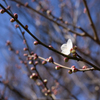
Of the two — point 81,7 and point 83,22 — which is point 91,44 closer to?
point 83,22

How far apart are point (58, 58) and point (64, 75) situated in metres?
0.81

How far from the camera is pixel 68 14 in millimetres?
4367

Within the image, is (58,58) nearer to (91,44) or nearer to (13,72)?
(91,44)

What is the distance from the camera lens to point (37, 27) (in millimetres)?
3982

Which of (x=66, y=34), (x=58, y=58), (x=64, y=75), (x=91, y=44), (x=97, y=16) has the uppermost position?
(x=97, y=16)

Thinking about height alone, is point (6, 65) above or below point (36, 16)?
below

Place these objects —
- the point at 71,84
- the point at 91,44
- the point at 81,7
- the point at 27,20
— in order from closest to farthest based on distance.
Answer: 1. the point at 27,20
2. the point at 81,7
3. the point at 91,44
4. the point at 71,84

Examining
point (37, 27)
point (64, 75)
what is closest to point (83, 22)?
point (37, 27)

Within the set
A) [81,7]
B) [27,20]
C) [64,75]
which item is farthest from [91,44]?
[27,20]

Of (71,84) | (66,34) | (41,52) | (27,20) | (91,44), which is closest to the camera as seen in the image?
(66,34)

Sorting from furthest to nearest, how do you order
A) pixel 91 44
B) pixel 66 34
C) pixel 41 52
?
1. pixel 41 52
2. pixel 91 44
3. pixel 66 34

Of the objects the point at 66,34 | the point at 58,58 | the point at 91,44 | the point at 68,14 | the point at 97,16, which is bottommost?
the point at 66,34

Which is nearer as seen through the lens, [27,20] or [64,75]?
[27,20]

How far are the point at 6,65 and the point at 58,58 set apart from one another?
213 centimetres
